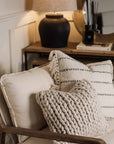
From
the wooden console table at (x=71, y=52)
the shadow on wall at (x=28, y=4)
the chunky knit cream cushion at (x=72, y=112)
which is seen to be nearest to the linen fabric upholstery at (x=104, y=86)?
the chunky knit cream cushion at (x=72, y=112)

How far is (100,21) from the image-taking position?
269 cm

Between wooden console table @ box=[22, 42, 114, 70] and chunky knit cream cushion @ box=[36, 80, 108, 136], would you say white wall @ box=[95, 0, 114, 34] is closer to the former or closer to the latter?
wooden console table @ box=[22, 42, 114, 70]

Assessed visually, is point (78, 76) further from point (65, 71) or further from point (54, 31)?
point (54, 31)

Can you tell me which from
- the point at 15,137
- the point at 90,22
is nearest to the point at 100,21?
the point at 90,22

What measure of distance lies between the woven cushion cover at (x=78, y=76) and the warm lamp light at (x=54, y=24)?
523mm

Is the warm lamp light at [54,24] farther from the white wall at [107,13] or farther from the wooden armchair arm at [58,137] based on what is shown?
the wooden armchair arm at [58,137]

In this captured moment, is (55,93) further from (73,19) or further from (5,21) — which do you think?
(73,19)

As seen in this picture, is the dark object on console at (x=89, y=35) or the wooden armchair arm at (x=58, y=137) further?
the dark object on console at (x=89, y=35)

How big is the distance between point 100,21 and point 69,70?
0.92 m

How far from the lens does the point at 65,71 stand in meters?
1.94

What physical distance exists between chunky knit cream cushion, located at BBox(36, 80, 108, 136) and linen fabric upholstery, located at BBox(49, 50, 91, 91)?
14cm

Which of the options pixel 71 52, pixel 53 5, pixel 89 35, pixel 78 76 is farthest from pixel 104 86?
pixel 53 5

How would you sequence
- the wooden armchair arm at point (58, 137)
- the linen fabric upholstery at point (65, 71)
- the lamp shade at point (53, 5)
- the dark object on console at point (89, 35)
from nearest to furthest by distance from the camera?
the wooden armchair arm at point (58, 137), the linen fabric upholstery at point (65, 71), the lamp shade at point (53, 5), the dark object on console at point (89, 35)

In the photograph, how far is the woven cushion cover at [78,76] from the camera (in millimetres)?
1928
